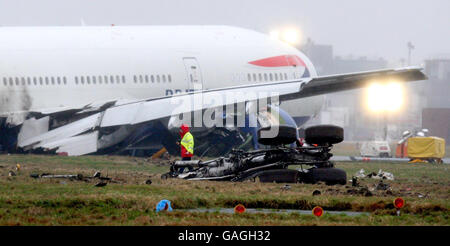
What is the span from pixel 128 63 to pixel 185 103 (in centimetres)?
407

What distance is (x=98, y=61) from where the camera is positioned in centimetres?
3969

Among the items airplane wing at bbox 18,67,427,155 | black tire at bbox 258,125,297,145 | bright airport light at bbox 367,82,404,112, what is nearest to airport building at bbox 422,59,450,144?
bright airport light at bbox 367,82,404,112

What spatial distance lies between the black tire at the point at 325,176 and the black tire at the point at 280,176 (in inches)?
10.4

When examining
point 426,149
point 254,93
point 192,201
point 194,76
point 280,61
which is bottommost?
point 426,149

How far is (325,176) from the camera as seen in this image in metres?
24.6

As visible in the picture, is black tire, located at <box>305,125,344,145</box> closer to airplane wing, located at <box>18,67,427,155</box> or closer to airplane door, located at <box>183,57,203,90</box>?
airplane wing, located at <box>18,67,427,155</box>

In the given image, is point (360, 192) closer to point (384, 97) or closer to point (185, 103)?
point (185, 103)

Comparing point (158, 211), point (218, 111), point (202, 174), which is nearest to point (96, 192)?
point (158, 211)

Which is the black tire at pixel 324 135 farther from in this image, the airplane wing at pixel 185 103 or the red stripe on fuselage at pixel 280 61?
the red stripe on fuselage at pixel 280 61

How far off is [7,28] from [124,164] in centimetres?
868

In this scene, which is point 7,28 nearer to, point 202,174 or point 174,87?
point 174,87

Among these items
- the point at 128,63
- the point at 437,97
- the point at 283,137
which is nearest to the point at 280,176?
the point at 283,137

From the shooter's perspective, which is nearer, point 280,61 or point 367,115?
point 280,61

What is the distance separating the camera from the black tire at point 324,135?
81.5 ft
